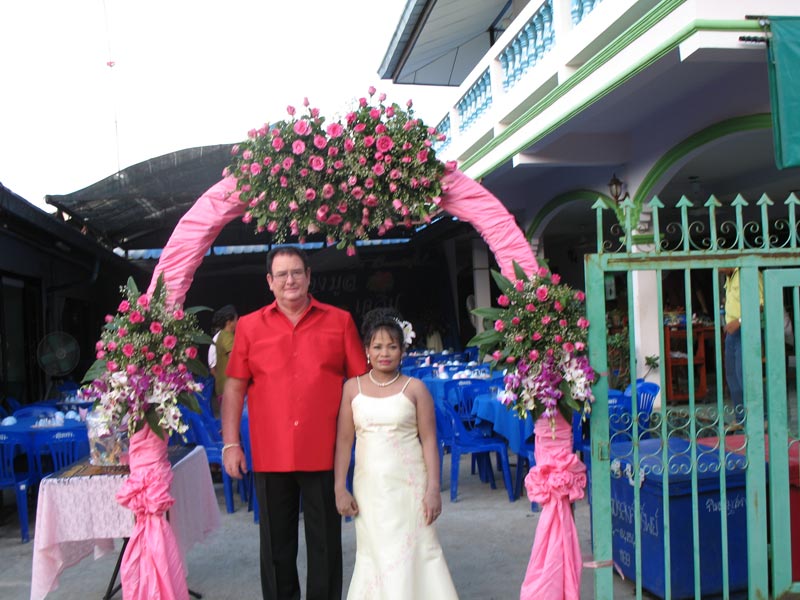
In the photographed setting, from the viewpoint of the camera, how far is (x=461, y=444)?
619 cm

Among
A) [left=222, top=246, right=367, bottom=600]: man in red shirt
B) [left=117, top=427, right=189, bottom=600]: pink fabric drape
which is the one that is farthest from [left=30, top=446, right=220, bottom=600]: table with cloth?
[left=222, top=246, right=367, bottom=600]: man in red shirt

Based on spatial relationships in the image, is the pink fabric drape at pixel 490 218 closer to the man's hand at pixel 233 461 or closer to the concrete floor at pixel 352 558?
the man's hand at pixel 233 461

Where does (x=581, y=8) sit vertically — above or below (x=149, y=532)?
above

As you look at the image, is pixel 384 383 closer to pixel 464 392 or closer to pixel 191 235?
pixel 191 235

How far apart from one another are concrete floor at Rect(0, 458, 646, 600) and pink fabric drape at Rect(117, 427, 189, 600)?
73 centimetres

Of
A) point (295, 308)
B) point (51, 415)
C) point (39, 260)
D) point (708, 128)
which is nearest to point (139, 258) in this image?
point (39, 260)

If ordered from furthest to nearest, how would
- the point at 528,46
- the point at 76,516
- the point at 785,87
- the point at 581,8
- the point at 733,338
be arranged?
the point at 528,46
the point at 581,8
the point at 733,338
the point at 785,87
the point at 76,516

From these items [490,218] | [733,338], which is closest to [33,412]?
[490,218]

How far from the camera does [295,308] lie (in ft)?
11.2

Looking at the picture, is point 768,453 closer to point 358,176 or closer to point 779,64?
point 358,176

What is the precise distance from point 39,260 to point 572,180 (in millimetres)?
8006

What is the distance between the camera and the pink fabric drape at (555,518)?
3.38m

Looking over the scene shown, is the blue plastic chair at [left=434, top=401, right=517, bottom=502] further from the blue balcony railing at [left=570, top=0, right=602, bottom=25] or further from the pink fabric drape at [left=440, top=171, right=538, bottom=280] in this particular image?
the blue balcony railing at [left=570, top=0, right=602, bottom=25]

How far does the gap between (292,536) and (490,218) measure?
1.83 m
